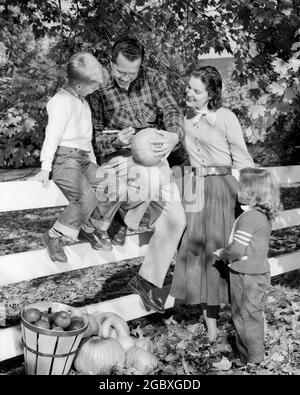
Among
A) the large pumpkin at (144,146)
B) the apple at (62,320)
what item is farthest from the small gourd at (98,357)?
the large pumpkin at (144,146)

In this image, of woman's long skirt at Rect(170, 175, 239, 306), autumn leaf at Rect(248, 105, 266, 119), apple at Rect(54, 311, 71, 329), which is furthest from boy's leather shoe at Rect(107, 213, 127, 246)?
autumn leaf at Rect(248, 105, 266, 119)

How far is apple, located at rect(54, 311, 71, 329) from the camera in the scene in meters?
3.39

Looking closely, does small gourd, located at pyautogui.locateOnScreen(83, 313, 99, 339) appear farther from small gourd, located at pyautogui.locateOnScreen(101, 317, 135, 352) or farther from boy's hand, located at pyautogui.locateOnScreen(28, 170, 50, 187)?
boy's hand, located at pyautogui.locateOnScreen(28, 170, 50, 187)

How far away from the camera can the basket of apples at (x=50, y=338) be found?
10.7ft

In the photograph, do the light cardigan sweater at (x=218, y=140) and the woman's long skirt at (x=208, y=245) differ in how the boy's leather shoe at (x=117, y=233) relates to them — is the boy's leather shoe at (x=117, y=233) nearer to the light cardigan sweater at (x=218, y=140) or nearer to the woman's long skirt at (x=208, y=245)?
the woman's long skirt at (x=208, y=245)

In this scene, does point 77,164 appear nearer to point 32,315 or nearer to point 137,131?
point 137,131

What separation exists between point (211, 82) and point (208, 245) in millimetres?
1168

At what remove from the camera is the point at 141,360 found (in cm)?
367

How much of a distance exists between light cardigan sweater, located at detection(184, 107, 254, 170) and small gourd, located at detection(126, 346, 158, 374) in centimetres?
139

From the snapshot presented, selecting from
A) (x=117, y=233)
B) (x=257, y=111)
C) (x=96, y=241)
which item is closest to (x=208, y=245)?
(x=117, y=233)
